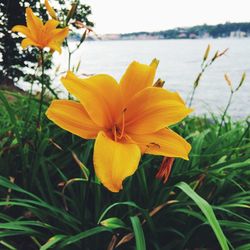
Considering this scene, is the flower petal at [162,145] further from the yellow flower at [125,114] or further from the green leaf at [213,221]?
the green leaf at [213,221]

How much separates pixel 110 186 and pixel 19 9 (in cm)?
872

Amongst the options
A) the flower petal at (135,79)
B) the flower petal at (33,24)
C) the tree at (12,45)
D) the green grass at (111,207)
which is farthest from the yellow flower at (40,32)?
the tree at (12,45)

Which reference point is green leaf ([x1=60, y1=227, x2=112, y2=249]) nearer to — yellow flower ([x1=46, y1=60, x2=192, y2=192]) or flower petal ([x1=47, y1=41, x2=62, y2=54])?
yellow flower ([x1=46, y1=60, x2=192, y2=192])

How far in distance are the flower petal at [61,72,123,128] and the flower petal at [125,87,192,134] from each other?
0.04 meters

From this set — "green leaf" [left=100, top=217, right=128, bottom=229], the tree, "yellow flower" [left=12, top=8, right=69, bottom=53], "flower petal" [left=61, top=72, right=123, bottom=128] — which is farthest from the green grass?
the tree

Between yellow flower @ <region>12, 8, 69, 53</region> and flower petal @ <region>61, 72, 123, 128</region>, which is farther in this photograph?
yellow flower @ <region>12, 8, 69, 53</region>

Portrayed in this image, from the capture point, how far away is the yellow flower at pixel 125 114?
87cm

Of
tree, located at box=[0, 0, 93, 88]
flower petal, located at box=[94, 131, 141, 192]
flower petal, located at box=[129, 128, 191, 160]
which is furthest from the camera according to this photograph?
tree, located at box=[0, 0, 93, 88]

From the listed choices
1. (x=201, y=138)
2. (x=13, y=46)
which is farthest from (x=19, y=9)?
(x=201, y=138)

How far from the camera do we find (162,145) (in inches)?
36.7

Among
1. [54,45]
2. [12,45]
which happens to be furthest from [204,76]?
→ [54,45]

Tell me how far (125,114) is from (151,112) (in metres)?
0.06

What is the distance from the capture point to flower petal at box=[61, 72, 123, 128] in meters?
0.89

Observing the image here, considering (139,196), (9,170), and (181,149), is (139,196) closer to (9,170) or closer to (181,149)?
(9,170)
